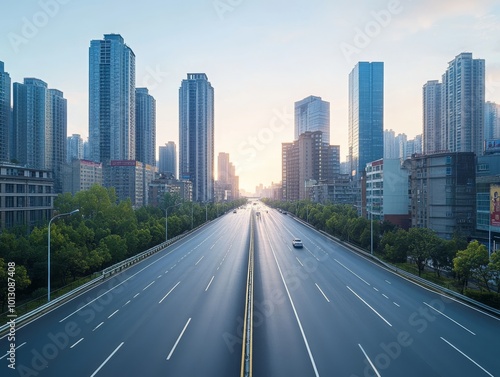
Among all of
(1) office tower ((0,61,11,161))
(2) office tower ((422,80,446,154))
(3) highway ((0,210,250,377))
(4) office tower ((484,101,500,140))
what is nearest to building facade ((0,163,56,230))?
(3) highway ((0,210,250,377))

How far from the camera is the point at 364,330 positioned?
19.7 meters

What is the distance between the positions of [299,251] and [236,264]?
13121 millimetres

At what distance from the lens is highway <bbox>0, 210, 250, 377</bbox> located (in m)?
15.5

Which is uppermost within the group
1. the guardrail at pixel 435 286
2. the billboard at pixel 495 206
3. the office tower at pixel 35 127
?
the office tower at pixel 35 127

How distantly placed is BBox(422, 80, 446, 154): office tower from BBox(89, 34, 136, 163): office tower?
482ft

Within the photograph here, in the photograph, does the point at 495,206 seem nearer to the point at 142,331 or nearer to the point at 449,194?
the point at 449,194

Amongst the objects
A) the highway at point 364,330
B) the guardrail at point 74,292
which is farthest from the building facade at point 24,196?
the highway at point 364,330

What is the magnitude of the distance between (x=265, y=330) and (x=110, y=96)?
15844 centimetres

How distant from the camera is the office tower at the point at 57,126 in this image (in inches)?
6905

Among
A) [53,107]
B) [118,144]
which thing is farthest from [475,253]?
[53,107]

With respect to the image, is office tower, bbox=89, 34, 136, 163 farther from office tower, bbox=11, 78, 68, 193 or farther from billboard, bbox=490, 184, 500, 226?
billboard, bbox=490, 184, 500, 226

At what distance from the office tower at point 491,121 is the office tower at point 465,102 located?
56344mm

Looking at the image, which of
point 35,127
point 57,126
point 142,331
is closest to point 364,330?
point 142,331

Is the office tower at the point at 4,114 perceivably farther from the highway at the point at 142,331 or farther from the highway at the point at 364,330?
the highway at the point at 364,330
